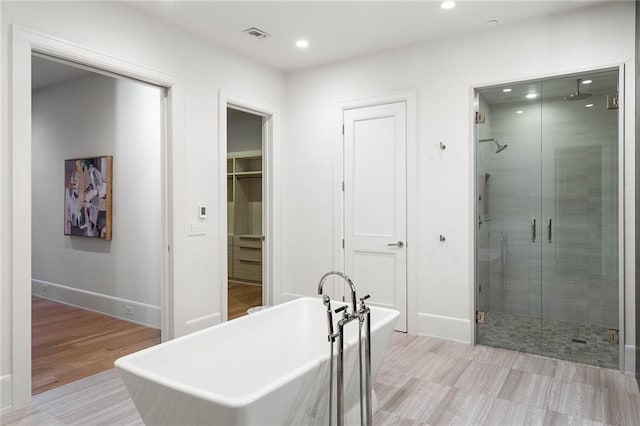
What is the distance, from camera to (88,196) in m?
4.83

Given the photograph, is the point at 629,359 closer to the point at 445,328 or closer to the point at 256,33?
the point at 445,328

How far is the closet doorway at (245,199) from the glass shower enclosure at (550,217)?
3617 millimetres

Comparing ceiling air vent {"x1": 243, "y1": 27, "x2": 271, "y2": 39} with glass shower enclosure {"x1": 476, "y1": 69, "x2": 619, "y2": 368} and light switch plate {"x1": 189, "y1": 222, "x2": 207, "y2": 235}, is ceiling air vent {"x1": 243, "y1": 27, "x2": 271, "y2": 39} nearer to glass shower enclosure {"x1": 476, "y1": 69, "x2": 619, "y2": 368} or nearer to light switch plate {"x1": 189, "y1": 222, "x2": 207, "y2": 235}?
light switch plate {"x1": 189, "y1": 222, "x2": 207, "y2": 235}

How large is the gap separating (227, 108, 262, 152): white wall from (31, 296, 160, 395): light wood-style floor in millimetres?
3130

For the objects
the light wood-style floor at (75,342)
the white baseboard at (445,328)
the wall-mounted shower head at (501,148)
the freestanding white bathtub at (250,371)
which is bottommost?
the light wood-style floor at (75,342)

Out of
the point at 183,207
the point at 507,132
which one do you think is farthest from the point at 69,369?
the point at 507,132

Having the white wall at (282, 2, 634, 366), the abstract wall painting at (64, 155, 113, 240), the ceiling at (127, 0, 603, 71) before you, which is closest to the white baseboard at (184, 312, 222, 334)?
the white wall at (282, 2, 634, 366)

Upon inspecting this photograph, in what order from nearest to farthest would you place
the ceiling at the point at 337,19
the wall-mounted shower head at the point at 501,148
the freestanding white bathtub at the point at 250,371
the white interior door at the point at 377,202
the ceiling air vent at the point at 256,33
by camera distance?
the freestanding white bathtub at the point at 250,371 → the ceiling at the point at 337,19 → the wall-mounted shower head at the point at 501,148 → the ceiling air vent at the point at 256,33 → the white interior door at the point at 377,202

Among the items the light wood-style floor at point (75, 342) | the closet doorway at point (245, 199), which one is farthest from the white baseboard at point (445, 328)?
the closet doorway at point (245, 199)

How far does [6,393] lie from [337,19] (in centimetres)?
345

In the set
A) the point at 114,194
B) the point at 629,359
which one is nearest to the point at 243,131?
the point at 114,194

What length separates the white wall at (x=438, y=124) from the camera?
321 centimetres

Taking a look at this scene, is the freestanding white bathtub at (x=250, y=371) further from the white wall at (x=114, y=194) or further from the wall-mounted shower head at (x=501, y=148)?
the white wall at (x=114, y=194)

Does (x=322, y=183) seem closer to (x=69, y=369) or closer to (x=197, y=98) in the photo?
(x=197, y=98)
